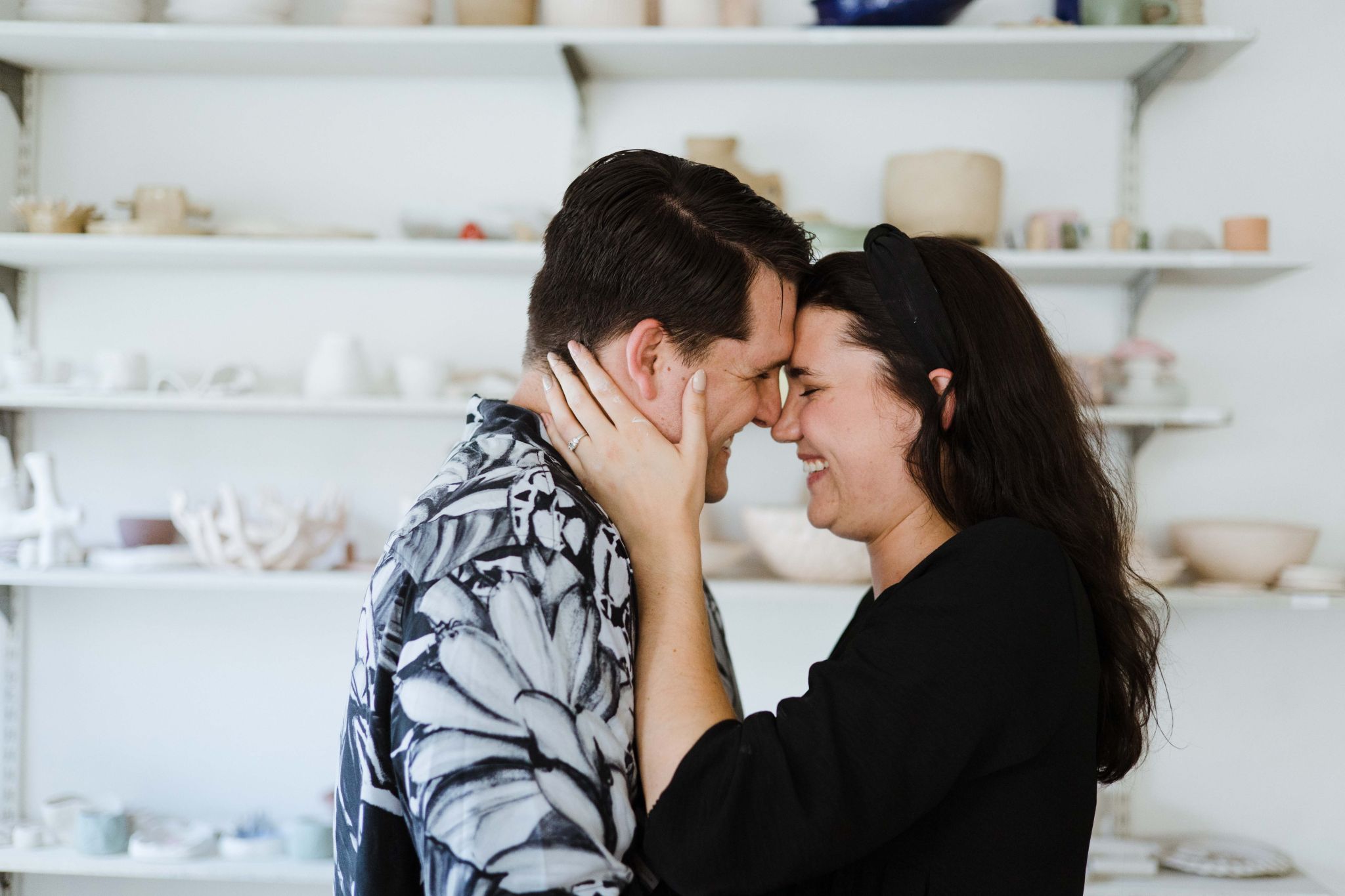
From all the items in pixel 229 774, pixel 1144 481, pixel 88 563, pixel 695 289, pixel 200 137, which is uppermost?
pixel 200 137

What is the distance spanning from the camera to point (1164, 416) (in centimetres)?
223

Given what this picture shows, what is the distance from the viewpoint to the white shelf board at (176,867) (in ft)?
7.50

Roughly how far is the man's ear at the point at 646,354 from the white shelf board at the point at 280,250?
46.8 inches

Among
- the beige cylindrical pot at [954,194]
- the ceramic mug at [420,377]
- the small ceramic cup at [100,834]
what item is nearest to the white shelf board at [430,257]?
the beige cylindrical pot at [954,194]

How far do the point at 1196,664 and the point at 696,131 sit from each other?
1799mm

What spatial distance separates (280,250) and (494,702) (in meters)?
1.73

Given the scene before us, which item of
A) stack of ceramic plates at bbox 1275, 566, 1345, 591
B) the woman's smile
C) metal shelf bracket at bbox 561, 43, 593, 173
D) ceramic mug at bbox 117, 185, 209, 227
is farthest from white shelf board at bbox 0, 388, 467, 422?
stack of ceramic plates at bbox 1275, 566, 1345, 591

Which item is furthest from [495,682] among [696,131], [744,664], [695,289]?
[696,131]

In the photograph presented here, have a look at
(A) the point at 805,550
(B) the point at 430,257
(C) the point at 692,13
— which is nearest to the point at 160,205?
(B) the point at 430,257

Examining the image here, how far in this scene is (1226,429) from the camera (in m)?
2.56

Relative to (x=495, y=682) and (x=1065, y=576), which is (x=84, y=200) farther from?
(x=1065, y=576)

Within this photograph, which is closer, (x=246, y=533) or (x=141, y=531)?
(x=246, y=533)

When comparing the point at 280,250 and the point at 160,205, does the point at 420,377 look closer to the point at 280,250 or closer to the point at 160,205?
the point at 280,250

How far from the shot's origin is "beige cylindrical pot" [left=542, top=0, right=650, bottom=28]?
2.32 metres
